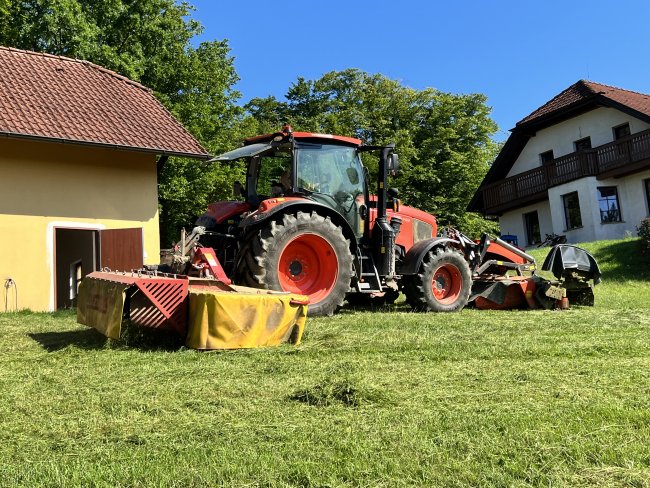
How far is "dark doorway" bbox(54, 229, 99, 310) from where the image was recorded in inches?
589

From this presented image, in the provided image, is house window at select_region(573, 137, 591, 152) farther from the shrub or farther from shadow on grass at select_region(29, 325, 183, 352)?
shadow on grass at select_region(29, 325, 183, 352)

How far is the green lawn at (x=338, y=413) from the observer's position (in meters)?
2.39

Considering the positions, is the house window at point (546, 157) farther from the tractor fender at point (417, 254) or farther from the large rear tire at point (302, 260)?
the large rear tire at point (302, 260)

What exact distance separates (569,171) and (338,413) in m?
22.9

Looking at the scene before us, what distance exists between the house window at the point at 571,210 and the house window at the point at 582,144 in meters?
1.97

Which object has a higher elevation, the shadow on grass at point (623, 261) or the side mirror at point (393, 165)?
the side mirror at point (393, 165)

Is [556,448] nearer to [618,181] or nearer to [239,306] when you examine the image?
[239,306]

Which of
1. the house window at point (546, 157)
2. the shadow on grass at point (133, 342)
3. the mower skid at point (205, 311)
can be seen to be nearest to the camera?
the mower skid at point (205, 311)

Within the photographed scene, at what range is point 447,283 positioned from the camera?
879 cm

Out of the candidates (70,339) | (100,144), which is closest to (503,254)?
(70,339)

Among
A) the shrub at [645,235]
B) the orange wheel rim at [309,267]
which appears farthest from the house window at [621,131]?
the orange wheel rim at [309,267]

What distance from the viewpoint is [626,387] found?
363cm

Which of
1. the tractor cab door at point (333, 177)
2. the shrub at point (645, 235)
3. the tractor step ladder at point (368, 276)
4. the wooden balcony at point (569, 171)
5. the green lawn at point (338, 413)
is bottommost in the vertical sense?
the green lawn at point (338, 413)

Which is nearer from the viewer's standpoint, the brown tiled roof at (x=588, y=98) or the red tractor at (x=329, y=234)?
the red tractor at (x=329, y=234)
